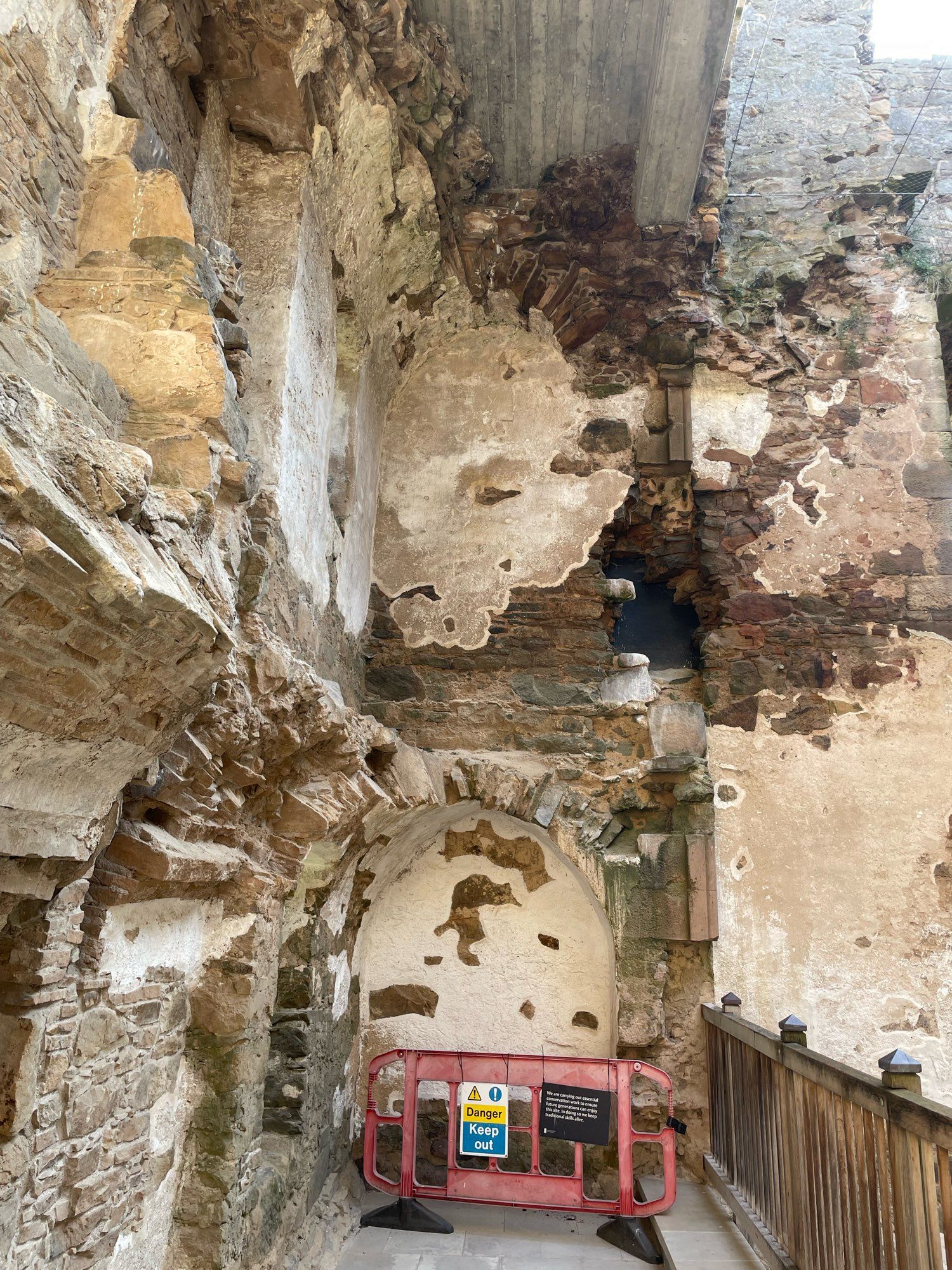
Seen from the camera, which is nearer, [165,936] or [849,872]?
[165,936]

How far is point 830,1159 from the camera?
2754 millimetres

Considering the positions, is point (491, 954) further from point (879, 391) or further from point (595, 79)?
point (595, 79)

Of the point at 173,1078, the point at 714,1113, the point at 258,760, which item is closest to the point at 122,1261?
the point at 173,1078

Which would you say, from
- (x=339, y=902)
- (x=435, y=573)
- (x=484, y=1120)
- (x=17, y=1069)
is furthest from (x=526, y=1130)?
(x=435, y=573)

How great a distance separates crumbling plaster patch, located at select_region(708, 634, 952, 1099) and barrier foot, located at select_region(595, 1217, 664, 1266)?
3.94 feet

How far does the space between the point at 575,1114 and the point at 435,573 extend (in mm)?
3077

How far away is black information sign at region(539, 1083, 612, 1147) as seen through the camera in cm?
401

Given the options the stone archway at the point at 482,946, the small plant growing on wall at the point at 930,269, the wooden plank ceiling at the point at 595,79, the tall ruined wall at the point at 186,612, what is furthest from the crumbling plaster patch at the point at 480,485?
the small plant growing on wall at the point at 930,269

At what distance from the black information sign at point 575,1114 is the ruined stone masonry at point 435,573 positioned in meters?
0.73

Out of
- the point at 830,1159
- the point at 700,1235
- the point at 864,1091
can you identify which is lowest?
the point at 700,1235

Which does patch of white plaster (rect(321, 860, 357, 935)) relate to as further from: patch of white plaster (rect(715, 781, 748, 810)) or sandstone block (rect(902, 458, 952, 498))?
sandstone block (rect(902, 458, 952, 498))

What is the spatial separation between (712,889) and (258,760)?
2.85 metres

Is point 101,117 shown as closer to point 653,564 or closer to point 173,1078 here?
point 173,1078

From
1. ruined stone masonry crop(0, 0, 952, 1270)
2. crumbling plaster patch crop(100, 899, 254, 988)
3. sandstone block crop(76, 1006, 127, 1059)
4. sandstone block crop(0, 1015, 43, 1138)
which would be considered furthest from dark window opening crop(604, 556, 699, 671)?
sandstone block crop(0, 1015, 43, 1138)
